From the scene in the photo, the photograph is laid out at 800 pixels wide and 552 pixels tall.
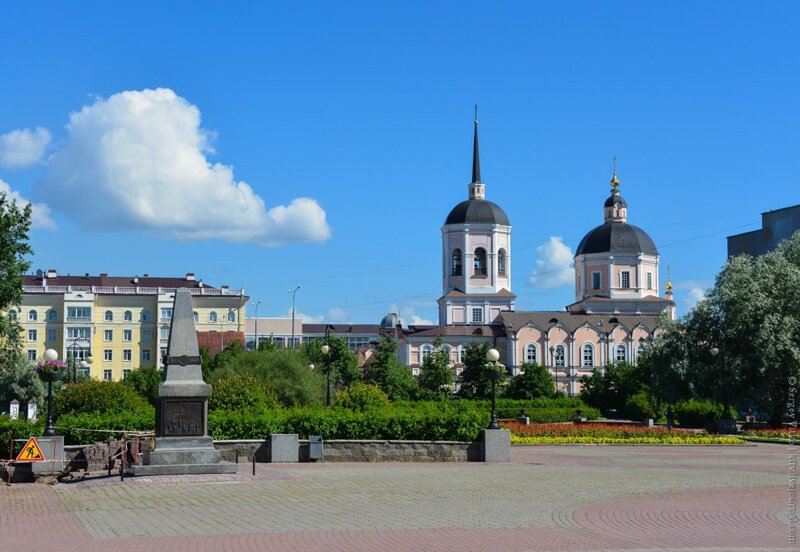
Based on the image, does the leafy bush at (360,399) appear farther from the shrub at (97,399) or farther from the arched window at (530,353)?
the arched window at (530,353)

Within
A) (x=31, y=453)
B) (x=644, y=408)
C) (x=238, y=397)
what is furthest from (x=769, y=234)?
(x=31, y=453)

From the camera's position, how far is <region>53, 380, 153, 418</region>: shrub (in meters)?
32.2

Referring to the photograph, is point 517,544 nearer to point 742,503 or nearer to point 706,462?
point 742,503

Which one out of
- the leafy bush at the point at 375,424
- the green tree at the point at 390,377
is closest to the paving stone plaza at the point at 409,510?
the leafy bush at the point at 375,424

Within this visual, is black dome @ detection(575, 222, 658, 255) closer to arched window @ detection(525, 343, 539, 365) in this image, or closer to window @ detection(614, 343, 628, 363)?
window @ detection(614, 343, 628, 363)

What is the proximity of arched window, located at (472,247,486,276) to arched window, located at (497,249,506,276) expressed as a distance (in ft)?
5.01

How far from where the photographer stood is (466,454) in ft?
88.4

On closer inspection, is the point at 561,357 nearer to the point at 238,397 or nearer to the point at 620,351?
the point at 620,351

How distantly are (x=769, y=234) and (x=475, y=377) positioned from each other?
30.8 m

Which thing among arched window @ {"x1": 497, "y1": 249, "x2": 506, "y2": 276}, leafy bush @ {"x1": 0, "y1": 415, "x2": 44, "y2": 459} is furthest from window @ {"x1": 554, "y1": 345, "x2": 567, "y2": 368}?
leafy bush @ {"x1": 0, "y1": 415, "x2": 44, "y2": 459}

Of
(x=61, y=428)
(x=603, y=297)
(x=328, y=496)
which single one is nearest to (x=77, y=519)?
(x=328, y=496)

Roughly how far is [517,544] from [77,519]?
258 inches

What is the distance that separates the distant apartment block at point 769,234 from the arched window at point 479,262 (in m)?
41.3

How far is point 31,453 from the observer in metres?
21.7
